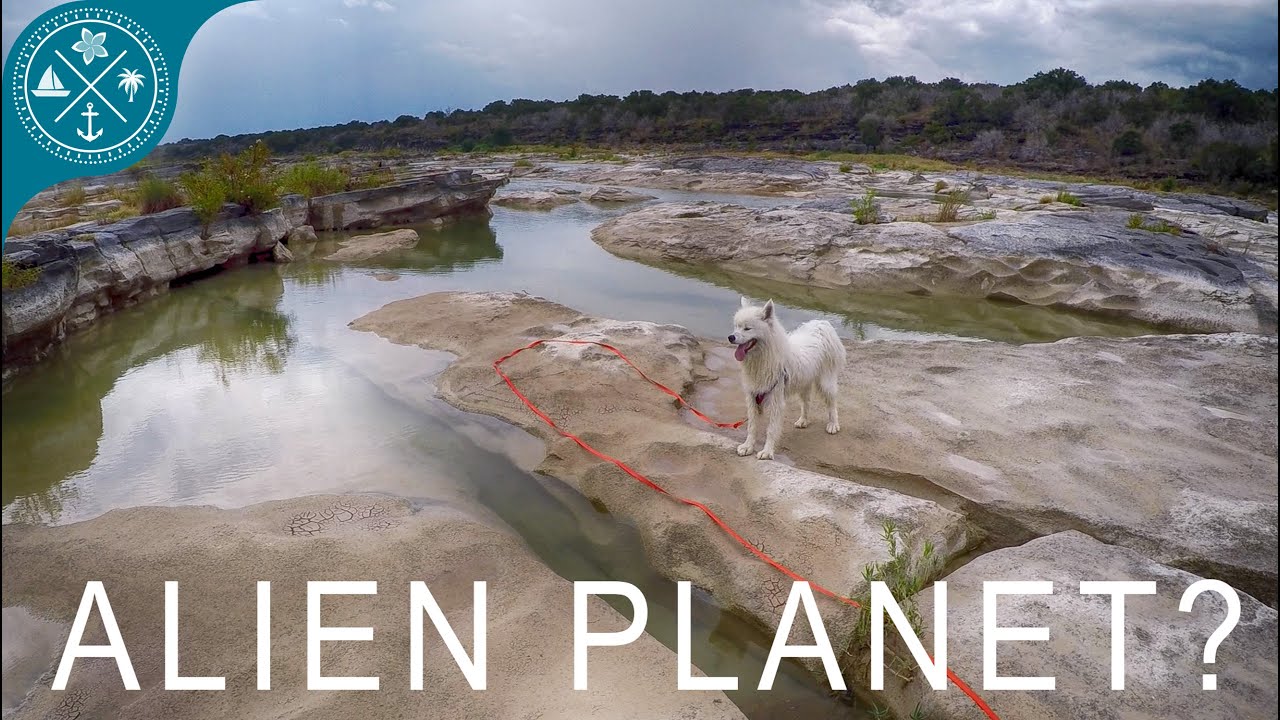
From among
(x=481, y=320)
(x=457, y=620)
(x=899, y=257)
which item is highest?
(x=899, y=257)

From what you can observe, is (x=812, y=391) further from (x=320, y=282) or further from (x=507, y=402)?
(x=320, y=282)

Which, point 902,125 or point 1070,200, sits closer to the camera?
point 1070,200

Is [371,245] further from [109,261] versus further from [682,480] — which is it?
[682,480]

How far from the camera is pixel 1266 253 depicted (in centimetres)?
1209

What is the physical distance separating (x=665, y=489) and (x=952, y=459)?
8.23ft

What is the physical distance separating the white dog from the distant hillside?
46.8ft

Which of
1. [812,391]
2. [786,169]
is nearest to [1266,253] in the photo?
[812,391]

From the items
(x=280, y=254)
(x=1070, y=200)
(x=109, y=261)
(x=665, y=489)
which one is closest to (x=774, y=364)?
(x=665, y=489)

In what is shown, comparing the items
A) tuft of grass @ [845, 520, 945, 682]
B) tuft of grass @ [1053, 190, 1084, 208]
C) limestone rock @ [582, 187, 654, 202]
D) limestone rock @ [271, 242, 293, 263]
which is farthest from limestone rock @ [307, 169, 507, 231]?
tuft of grass @ [845, 520, 945, 682]

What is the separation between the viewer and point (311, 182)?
64.8 ft

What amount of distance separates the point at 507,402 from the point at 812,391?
10.6 ft

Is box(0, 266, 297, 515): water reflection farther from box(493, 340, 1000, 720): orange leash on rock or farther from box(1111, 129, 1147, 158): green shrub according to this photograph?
box(1111, 129, 1147, 158): green shrub

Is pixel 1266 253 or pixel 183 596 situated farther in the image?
pixel 1266 253

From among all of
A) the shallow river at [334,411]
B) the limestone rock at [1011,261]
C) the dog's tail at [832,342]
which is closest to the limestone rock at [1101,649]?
the shallow river at [334,411]
